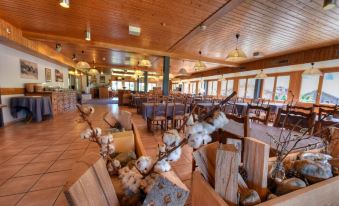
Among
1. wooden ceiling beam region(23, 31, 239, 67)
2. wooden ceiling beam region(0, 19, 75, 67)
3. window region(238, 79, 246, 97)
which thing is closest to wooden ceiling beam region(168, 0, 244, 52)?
wooden ceiling beam region(23, 31, 239, 67)

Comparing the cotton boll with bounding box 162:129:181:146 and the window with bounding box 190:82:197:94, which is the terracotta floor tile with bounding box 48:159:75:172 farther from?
the window with bounding box 190:82:197:94

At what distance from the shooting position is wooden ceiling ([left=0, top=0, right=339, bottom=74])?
257 cm

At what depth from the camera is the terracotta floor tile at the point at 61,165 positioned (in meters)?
1.94

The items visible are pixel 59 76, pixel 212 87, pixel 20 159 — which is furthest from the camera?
pixel 212 87

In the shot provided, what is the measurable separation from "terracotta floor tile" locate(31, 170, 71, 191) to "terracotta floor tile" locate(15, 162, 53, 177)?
0.17m

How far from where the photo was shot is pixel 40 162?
82.6 inches

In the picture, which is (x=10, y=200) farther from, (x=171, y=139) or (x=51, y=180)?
(x=171, y=139)

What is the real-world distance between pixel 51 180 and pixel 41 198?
0.95 ft

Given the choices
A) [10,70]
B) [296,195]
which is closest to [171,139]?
[296,195]

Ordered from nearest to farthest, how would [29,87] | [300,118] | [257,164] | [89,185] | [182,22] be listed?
[89,185], [257,164], [300,118], [182,22], [29,87]

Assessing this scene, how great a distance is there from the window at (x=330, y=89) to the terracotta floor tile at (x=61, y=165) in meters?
7.12

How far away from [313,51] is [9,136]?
27.9 feet

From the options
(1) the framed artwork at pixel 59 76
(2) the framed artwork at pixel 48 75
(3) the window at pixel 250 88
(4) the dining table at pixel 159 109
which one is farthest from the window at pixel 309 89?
(1) the framed artwork at pixel 59 76

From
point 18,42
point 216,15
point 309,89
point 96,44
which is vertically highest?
point 216,15
